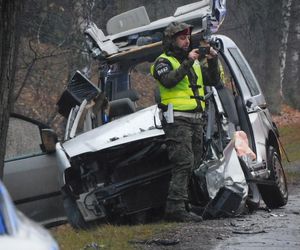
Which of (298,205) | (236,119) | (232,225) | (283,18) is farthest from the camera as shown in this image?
(283,18)

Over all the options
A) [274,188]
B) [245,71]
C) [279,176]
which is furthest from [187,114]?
[279,176]

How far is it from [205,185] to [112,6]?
35.3ft

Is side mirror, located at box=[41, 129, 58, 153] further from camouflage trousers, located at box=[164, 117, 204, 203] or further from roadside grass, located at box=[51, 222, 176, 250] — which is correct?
camouflage trousers, located at box=[164, 117, 204, 203]

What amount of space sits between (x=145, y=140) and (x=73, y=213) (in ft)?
3.41

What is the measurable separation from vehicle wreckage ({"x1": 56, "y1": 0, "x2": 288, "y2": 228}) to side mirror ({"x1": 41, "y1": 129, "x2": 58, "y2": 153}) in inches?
3.9

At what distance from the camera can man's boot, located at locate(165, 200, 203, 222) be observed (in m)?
8.52

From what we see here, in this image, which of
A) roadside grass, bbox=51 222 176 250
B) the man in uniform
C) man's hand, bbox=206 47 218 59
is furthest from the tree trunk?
man's hand, bbox=206 47 218 59

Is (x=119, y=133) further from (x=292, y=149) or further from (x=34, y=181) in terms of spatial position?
(x=292, y=149)

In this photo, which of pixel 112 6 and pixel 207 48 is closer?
pixel 207 48

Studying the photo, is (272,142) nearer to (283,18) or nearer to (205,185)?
(205,185)

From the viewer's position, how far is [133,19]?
10.5 metres

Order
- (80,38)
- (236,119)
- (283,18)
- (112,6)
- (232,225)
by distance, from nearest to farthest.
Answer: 1. (232,225)
2. (236,119)
3. (80,38)
4. (112,6)
5. (283,18)

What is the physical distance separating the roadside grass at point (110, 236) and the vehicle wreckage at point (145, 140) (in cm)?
34

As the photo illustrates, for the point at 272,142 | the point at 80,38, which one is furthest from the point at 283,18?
the point at 272,142
